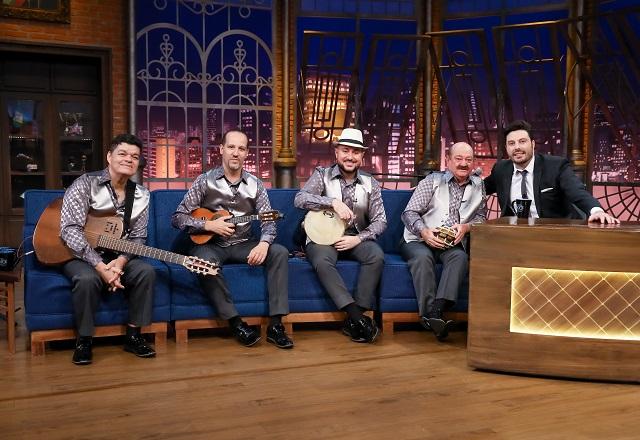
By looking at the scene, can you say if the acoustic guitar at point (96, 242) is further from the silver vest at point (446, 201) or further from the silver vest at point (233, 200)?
the silver vest at point (446, 201)

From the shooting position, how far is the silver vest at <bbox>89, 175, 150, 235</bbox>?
12.0 ft

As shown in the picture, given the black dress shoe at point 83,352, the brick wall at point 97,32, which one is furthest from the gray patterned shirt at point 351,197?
the brick wall at point 97,32

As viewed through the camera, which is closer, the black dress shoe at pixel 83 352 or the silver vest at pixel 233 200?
the black dress shoe at pixel 83 352

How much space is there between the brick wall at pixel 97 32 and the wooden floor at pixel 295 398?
413 centimetres

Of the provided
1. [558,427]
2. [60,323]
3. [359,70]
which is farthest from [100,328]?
[359,70]

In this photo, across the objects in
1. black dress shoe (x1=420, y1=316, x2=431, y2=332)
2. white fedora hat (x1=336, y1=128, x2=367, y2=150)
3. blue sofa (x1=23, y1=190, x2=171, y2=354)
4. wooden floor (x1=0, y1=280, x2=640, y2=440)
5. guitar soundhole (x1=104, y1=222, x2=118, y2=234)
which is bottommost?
wooden floor (x1=0, y1=280, x2=640, y2=440)

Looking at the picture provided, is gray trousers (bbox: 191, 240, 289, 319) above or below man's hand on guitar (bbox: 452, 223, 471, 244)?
below

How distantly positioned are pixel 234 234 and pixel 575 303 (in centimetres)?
197

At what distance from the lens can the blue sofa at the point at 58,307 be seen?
357cm

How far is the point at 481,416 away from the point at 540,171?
186cm

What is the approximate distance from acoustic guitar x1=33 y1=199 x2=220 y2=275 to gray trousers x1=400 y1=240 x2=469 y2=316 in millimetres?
1201

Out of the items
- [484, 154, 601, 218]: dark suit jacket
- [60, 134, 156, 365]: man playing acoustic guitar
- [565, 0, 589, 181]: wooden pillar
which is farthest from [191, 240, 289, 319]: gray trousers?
[565, 0, 589, 181]: wooden pillar

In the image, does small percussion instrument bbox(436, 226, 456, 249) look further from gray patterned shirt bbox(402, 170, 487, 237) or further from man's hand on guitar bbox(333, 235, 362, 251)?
man's hand on guitar bbox(333, 235, 362, 251)

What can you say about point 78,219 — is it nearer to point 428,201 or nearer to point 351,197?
point 351,197
